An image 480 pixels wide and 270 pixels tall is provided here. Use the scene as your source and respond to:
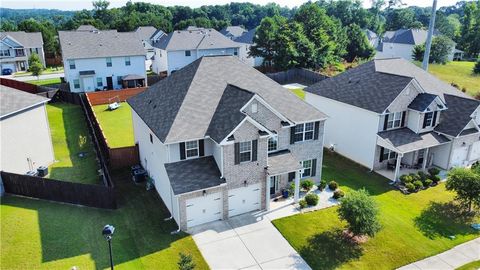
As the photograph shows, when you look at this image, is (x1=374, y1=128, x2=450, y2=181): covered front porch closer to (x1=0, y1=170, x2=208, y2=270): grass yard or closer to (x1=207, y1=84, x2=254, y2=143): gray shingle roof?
(x1=207, y1=84, x2=254, y2=143): gray shingle roof

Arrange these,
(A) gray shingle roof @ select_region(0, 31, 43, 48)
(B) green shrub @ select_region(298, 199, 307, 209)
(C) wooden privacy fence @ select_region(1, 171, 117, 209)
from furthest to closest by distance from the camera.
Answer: (A) gray shingle roof @ select_region(0, 31, 43, 48), (B) green shrub @ select_region(298, 199, 307, 209), (C) wooden privacy fence @ select_region(1, 171, 117, 209)

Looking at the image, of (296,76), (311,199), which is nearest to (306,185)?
(311,199)

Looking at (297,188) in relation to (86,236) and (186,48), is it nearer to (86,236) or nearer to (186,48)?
(86,236)

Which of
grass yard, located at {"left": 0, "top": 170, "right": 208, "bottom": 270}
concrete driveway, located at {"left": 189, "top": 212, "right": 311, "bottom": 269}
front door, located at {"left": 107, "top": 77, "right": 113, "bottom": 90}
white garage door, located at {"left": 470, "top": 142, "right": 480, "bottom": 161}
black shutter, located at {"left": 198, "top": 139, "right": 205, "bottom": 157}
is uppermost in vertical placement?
black shutter, located at {"left": 198, "top": 139, "right": 205, "bottom": 157}

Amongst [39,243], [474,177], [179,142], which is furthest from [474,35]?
[39,243]

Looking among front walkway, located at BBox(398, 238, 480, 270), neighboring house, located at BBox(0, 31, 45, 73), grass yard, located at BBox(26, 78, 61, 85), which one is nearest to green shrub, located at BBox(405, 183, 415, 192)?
front walkway, located at BBox(398, 238, 480, 270)

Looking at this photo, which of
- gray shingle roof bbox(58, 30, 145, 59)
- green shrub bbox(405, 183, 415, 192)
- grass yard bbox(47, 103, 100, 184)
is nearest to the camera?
green shrub bbox(405, 183, 415, 192)

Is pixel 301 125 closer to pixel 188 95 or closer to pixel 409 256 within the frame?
pixel 188 95
